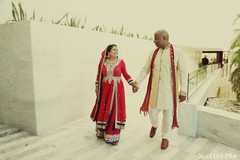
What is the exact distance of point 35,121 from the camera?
3.07 meters

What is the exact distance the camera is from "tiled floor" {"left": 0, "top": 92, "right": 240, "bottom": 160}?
8.34 feet

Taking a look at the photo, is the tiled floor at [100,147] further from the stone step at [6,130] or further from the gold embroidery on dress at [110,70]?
the gold embroidery on dress at [110,70]

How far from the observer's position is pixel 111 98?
9.61 ft

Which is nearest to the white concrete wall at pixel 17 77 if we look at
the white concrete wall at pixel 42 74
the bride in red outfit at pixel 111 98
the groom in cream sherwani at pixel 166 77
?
the white concrete wall at pixel 42 74

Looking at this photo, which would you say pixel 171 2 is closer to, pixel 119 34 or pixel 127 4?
pixel 127 4

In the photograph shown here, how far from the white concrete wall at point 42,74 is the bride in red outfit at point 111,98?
80cm

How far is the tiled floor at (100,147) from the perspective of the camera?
100 inches

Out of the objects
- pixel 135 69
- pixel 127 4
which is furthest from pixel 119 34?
pixel 127 4

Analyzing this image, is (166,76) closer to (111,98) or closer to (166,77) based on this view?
(166,77)

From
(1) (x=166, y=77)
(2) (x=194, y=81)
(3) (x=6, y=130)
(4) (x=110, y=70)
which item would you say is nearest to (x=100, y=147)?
(4) (x=110, y=70)

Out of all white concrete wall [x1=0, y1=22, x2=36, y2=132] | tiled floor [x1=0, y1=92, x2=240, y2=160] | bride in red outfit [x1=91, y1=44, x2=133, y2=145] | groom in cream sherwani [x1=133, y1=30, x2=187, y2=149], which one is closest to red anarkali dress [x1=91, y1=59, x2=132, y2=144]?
bride in red outfit [x1=91, y1=44, x2=133, y2=145]

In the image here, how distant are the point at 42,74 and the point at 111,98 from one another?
1.07 meters

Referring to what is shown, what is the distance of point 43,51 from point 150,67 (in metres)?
1.54

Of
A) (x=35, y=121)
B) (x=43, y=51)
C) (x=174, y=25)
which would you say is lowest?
(x=35, y=121)
